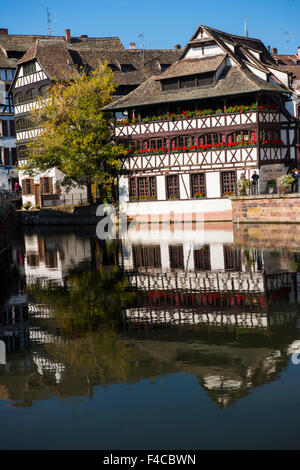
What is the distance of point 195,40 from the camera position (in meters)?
47.0

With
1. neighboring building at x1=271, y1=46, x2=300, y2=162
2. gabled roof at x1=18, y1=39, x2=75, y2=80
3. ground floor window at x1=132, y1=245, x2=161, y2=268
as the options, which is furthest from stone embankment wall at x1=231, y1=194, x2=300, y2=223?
gabled roof at x1=18, y1=39, x2=75, y2=80

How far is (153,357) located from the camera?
10242 millimetres

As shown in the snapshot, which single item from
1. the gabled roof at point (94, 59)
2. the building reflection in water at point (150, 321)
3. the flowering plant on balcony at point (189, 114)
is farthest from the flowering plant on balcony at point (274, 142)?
the building reflection in water at point (150, 321)

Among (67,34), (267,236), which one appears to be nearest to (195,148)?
(267,236)

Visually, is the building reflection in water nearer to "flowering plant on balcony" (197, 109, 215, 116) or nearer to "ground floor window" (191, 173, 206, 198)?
"ground floor window" (191, 173, 206, 198)

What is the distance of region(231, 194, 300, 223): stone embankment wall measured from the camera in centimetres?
3721

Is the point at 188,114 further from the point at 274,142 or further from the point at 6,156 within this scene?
the point at 6,156

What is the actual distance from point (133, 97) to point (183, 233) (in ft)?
51.5

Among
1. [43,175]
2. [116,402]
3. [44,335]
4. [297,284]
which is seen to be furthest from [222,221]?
[116,402]

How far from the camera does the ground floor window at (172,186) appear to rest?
153ft

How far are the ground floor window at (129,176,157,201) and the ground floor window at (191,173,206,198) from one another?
122 inches

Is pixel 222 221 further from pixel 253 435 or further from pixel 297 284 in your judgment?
pixel 253 435

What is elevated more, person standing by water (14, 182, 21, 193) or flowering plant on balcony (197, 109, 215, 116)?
flowering plant on balcony (197, 109, 215, 116)
